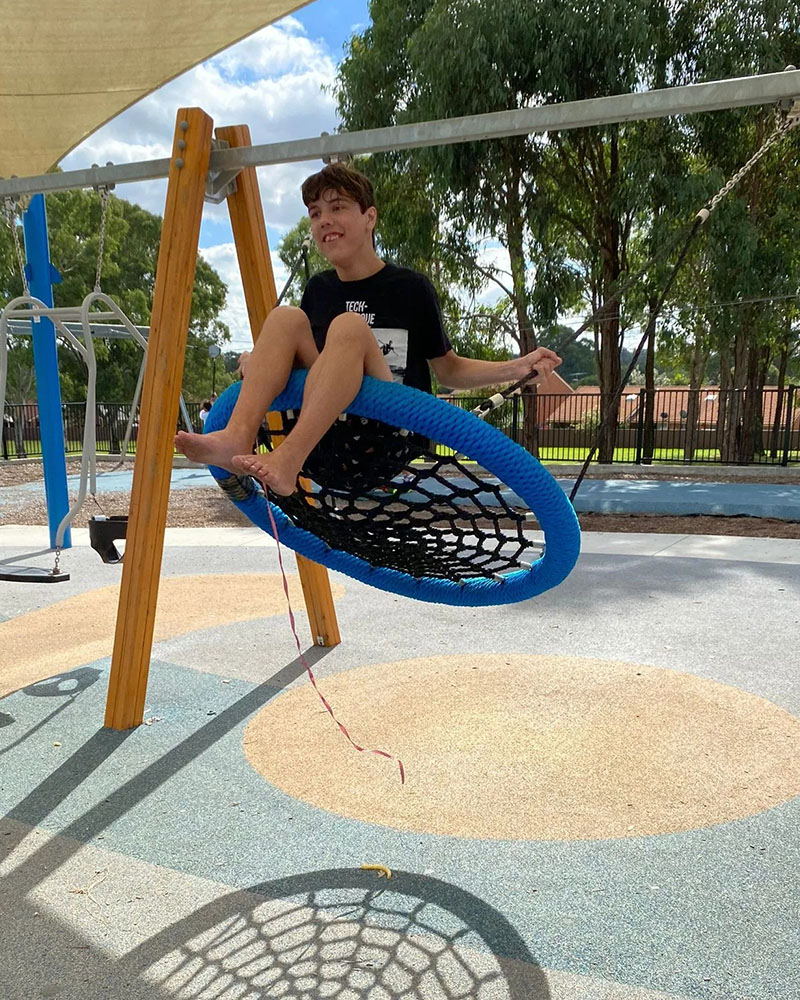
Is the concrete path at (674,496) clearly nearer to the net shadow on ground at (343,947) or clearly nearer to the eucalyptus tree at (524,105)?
the eucalyptus tree at (524,105)

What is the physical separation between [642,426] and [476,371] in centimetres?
1250

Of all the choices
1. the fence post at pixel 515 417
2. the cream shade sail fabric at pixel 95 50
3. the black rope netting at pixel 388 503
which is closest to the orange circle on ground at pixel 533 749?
the black rope netting at pixel 388 503

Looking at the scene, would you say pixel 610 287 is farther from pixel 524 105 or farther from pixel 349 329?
pixel 349 329

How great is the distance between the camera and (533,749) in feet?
8.61

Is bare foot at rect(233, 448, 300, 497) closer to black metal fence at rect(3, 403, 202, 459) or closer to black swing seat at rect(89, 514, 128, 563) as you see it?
black swing seat at rect(89, 514, 128, 563)

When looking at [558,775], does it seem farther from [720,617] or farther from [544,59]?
[544,59]

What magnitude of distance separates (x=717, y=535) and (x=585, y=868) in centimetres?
551

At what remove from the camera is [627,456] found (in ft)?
49.0

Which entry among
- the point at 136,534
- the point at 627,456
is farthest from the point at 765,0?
the point at 136,534

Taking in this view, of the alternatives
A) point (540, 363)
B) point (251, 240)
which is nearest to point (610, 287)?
point (251, 240)

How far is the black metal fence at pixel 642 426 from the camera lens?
13578 millimetres

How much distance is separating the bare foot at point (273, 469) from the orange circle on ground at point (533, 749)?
3.28 ft

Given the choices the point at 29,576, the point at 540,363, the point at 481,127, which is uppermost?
the point at 481,127

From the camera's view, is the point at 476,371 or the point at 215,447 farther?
the point at 476,371
